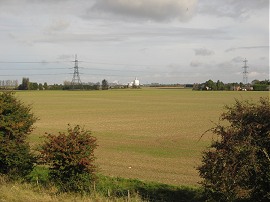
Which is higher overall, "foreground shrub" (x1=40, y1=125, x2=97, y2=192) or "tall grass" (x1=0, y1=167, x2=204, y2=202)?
"foreground shrub" (x1=40, y1=125, x2=97, y2=192)

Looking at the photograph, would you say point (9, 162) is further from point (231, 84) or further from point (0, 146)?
point (231, 84)

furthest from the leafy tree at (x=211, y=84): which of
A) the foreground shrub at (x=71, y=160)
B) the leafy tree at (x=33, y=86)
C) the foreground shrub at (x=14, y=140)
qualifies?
the foreground shrub at (x=71, y=160)

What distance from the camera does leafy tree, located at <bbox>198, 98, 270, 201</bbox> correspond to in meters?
8.97

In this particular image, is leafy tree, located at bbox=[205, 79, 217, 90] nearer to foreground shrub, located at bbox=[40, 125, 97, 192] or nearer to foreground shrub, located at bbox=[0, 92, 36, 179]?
foreground shrub, located at bbox=[0, 92, 36, 179]

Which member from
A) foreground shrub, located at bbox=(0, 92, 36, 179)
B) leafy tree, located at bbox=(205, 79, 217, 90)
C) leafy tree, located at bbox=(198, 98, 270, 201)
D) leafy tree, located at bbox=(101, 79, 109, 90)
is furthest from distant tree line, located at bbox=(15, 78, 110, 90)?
leafy tree, located at bbox=(198, 98, 270, 201)

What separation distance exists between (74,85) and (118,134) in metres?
141

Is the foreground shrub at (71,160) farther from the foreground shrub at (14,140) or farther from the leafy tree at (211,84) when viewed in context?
the leafy tree at (211,84)

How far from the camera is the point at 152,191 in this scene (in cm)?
1392

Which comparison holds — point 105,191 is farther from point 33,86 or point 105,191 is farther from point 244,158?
point 33,86

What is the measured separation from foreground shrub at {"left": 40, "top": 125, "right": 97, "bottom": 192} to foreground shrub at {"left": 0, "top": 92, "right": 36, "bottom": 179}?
1.60m

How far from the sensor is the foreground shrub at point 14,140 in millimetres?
13906

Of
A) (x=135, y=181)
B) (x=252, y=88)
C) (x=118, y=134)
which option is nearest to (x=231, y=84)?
(x=252, y=88)

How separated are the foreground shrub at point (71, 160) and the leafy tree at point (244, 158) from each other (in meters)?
4.30

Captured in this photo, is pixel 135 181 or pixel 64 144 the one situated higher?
pixel 64 144
